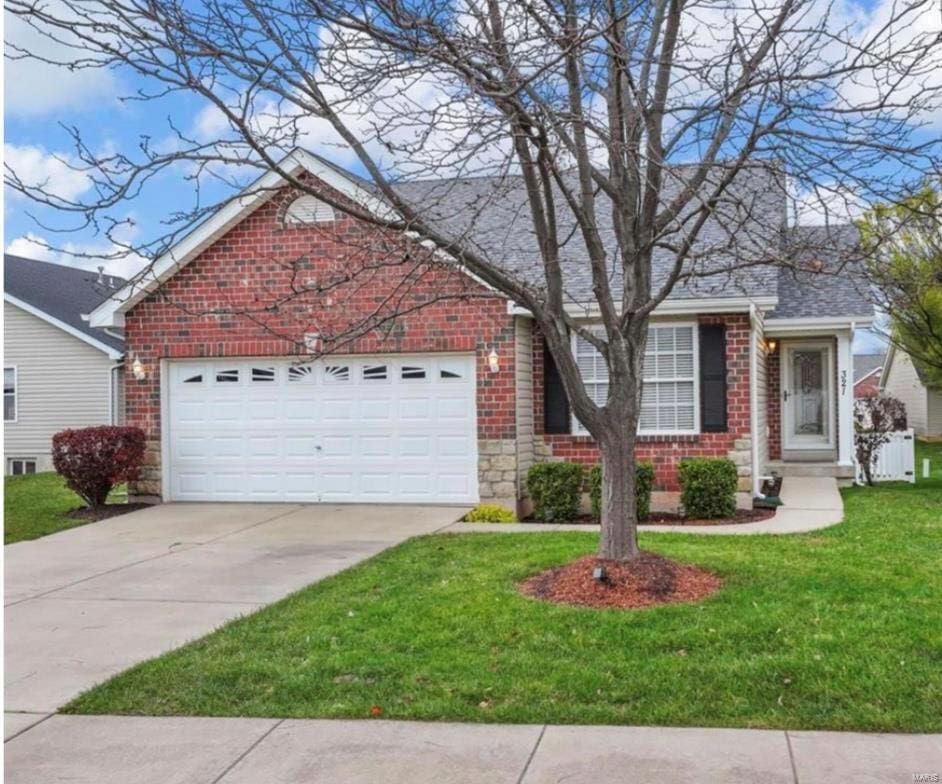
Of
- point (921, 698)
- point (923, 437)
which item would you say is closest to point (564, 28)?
point (921, 698)

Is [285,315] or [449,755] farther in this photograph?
[285,315]

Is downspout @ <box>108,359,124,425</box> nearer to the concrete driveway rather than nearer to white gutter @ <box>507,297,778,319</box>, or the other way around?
the concrete driveway

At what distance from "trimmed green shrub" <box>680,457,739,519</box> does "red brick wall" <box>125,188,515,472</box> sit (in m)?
2.42

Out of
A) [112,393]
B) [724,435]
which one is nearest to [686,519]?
[724,435]

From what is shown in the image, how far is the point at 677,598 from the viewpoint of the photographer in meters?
7.07

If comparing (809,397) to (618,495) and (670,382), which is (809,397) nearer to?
(670,382)

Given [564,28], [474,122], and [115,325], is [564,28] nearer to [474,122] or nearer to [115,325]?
[474,122]

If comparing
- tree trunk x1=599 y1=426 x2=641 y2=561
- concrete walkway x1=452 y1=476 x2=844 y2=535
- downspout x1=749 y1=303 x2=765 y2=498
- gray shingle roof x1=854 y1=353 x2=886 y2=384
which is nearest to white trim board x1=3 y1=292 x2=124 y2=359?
concrete walkway x1=452 y1=476 x2=844 y2=535

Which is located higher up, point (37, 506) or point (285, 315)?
point (285, 315)

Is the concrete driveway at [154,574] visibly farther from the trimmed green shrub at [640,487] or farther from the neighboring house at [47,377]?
the neighboring house at [47,377]

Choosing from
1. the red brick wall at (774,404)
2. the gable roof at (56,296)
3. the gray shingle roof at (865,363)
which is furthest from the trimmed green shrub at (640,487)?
the gray shingle roof at (865,363)

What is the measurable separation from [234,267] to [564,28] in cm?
848

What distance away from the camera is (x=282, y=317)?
13.6 metres

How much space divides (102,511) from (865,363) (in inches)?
1832
